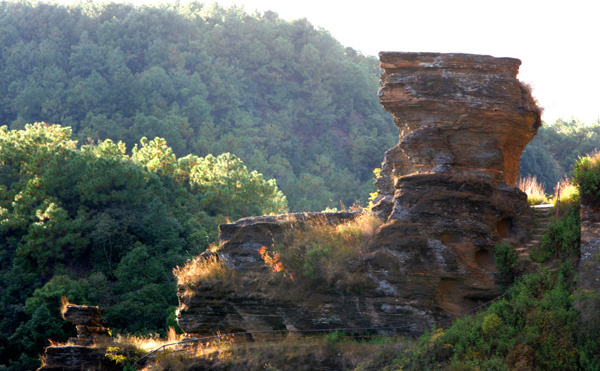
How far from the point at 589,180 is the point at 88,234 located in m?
24.4

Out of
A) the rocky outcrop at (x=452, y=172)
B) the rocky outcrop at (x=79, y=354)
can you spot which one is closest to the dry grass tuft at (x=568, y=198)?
the rocky outcrop at (x=452, y=172)

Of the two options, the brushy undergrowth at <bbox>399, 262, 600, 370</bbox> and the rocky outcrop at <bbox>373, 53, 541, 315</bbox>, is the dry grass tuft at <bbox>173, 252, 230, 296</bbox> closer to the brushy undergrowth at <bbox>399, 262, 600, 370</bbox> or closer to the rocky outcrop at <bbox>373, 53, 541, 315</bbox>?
the rocky outcrop at <bbox>373, 53, 541, 315</bbox>

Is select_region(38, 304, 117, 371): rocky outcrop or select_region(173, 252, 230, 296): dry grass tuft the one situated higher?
select_region(173, 252, 230, 296): dry grass tuft

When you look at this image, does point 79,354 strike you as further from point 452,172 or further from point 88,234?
point 88,234

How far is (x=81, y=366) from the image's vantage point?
16.9 m

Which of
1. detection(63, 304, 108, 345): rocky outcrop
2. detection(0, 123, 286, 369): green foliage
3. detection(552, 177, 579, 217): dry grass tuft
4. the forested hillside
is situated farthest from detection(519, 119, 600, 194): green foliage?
detection(63, 304, 108, 345): rocky outcrop

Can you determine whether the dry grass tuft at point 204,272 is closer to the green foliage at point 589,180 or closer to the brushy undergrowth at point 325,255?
the brushy undergrowth at point 325,255

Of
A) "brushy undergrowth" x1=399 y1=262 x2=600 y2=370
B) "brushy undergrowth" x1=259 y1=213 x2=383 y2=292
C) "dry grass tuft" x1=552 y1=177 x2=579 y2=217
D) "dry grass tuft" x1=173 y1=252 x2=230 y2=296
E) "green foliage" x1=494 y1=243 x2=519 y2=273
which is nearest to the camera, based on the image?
"brushy undergrowth" x1=399 y1=262 x2=600 y2=370

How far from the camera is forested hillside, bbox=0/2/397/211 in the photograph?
190 feet

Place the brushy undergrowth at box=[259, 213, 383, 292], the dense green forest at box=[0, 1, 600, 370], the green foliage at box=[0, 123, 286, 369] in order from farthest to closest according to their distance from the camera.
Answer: the dense green forest at box=[0, 1, 600, 370] → the green foliage at box=[0, 123, 286, 369] → the brushy undergrowth at box=[259, 213, 383, 292]

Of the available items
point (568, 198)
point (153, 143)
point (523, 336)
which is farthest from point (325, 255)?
point (153, 143)

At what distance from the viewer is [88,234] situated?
3069 cm

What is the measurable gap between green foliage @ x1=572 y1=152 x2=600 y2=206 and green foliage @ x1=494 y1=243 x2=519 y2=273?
5.98 feet

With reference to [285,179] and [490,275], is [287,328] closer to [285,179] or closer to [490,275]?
[490,275]
